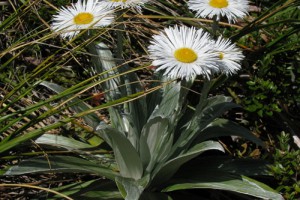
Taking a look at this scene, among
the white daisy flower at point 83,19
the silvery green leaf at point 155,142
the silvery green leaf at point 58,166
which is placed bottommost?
the silvery green leaf at point 58,166

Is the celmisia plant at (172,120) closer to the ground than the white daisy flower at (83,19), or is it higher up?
closer to the ground

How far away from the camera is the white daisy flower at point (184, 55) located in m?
1.56

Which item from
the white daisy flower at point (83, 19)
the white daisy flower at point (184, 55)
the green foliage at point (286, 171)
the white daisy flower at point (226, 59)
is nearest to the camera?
the white daisy flower at point (184, 55)

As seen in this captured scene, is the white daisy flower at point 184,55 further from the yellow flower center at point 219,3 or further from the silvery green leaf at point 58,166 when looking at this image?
the silvery green leaf at point 58,166

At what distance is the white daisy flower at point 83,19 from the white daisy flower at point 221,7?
0.99 ft

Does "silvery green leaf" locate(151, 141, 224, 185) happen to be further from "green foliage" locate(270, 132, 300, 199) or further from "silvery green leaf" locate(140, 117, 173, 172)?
"green foliage" locate(270, 132, 300, 199)

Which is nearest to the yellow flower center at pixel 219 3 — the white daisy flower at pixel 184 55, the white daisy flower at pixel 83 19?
the white daisy flower at pixel 184 55

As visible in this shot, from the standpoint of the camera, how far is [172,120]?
1.86 metres

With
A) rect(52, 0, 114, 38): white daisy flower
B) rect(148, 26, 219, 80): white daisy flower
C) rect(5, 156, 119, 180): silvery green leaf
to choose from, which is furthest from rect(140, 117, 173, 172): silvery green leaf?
rect(52, 0, 114, 38): white daisy flower

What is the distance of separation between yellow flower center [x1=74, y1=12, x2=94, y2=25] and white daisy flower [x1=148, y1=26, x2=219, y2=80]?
0.92 ft

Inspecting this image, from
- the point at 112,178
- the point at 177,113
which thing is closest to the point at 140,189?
the point at 112,178

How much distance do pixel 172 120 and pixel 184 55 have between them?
313 millimetres

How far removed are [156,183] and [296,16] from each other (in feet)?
3.93

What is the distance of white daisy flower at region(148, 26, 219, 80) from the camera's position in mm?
1557
